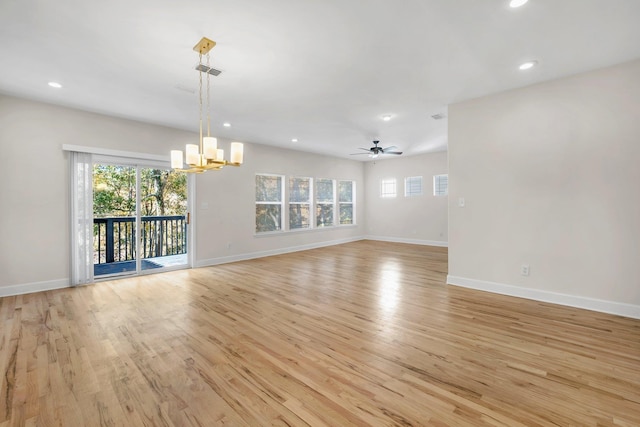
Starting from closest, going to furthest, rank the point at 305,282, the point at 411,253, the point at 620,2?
the point at 620,2 → the point at 305,282 → the point at 411,253

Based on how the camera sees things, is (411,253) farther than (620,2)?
Yes

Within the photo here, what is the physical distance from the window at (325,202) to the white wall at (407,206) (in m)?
1.69

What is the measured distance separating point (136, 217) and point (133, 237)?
507 mm

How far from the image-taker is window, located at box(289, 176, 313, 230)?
7.65m

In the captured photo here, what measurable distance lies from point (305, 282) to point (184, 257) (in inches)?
131

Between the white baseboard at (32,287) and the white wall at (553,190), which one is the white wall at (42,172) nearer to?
the white baseboard at (32,287)

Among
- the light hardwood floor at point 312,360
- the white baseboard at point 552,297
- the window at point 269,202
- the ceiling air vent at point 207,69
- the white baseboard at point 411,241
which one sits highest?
the ceiling air vent at point 207,69

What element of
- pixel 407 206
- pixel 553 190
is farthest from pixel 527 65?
pixel 407 206

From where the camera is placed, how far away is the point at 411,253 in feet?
23.1

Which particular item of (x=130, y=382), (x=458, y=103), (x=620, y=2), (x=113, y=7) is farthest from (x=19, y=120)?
(x=620, y=2)

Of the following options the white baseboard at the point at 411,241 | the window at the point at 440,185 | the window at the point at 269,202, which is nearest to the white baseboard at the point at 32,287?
the window at the point at 269,202

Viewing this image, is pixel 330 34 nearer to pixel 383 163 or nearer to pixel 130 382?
pixel 130 382

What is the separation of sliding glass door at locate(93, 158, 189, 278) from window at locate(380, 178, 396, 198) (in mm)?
6329

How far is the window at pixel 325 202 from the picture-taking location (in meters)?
8.45
